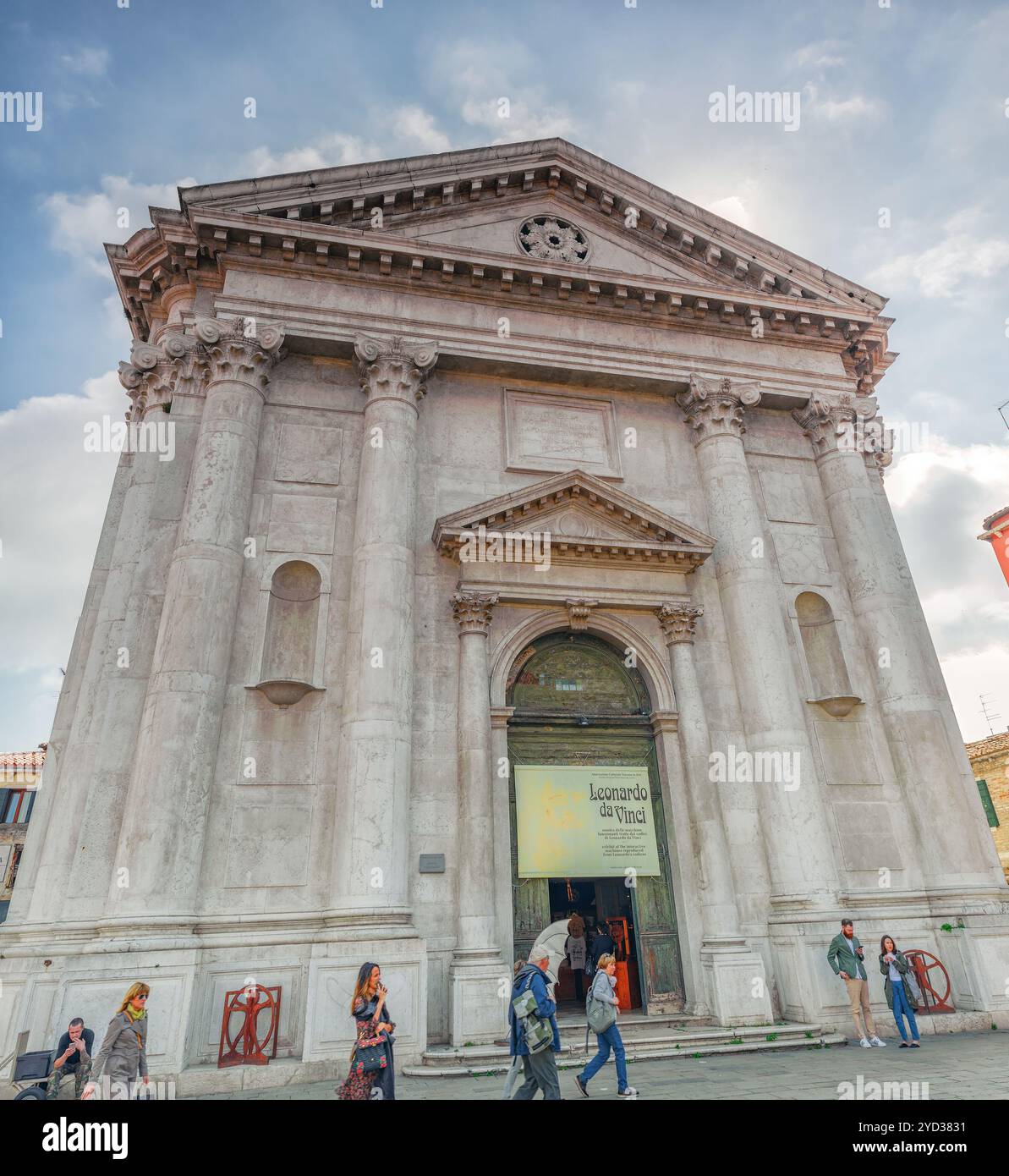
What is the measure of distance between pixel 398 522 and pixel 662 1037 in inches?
393

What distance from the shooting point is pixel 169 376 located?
16484mm

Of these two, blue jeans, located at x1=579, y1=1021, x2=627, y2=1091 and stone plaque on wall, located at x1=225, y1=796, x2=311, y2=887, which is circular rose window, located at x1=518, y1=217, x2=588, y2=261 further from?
blue jeans, located at x1=579, y1=1021, x2=627, y2=1091

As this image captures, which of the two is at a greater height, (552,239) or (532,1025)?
(552,239)

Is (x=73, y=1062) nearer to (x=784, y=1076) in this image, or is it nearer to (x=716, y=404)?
(x=784, y=1076)

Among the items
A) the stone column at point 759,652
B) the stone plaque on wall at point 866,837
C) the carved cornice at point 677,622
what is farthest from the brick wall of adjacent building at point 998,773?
the carved cornice at point 677,622

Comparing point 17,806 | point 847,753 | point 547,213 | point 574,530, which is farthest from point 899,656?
point 17,806

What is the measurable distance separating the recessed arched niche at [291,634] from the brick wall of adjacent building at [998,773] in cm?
3381

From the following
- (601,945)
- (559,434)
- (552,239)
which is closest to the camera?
(601,945)

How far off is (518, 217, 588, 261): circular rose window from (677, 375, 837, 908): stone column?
4.53 meters

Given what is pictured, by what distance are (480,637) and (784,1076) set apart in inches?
338

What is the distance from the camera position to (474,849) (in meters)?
13.5

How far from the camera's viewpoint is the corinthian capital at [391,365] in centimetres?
1644

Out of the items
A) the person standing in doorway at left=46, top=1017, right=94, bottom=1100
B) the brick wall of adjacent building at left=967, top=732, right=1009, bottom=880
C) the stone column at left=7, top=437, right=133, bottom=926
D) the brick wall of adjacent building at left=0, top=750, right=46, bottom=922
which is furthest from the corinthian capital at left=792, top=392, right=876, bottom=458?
the brick wall of adjacent building at left=0, top=750, right=46, bottom=922

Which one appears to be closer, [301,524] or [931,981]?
[931,981]
